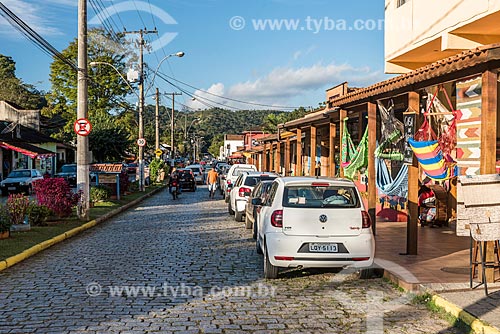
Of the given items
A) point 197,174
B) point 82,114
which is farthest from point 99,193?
point 197,174

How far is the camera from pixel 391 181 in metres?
14.3

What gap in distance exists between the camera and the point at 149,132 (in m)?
93.6

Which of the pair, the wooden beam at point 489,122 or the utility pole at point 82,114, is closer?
the wooden beam at point 489,122

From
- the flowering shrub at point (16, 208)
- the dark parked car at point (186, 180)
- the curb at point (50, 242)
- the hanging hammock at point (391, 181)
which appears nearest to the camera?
the curb at point (50, 242)

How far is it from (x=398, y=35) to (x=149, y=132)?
8035 cm

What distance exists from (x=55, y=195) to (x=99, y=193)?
716 cm

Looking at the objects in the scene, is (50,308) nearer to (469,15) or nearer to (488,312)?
(488,312)

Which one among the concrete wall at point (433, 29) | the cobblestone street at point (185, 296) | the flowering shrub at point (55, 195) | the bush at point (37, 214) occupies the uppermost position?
the concrete wall at point (433, 29)

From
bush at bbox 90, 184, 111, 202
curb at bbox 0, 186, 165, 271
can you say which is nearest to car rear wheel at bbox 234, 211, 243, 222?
curb at bbox 0, 186, 165, 271

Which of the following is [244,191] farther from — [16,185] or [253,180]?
[16,185]

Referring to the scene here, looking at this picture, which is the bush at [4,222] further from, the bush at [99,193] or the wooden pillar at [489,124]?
the wooden pillar at [489,124]

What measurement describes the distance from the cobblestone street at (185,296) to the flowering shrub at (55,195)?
4.25m

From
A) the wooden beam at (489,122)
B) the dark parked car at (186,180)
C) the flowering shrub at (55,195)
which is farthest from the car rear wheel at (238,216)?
the dark parked car at (186,180)

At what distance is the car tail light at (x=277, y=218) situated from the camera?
8898mm
